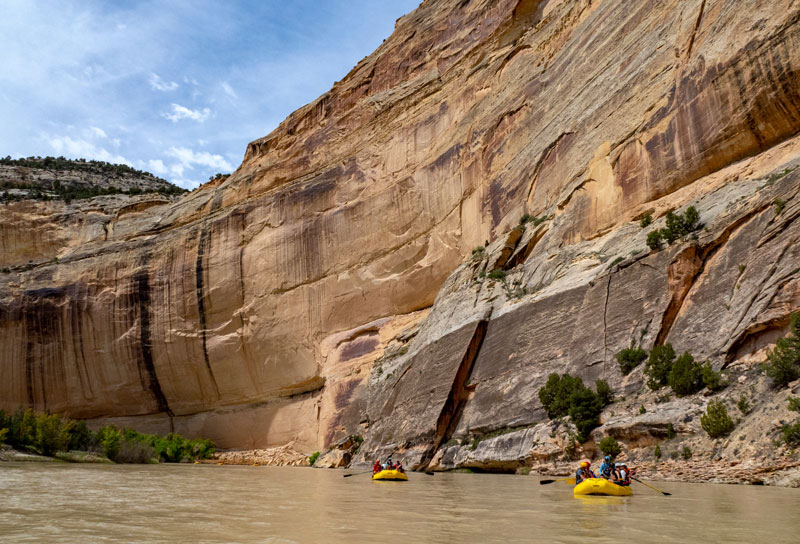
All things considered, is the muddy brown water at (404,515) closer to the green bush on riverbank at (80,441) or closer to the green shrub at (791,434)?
the green shrub at (791,434)

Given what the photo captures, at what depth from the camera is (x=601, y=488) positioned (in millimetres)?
11914

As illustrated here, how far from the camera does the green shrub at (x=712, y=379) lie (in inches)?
539

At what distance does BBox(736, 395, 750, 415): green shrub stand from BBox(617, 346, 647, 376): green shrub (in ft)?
11.6

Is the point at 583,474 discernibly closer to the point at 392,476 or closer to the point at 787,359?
the point at 787,359

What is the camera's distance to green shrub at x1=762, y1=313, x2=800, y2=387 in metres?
12.2

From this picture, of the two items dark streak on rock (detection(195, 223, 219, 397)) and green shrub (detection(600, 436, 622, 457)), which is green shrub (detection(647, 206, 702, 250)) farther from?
dark streak on rock (detection(195, 223, 219, 397))

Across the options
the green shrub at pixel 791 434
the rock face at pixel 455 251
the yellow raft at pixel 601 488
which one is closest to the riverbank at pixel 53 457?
the rock face at pixel 455 251

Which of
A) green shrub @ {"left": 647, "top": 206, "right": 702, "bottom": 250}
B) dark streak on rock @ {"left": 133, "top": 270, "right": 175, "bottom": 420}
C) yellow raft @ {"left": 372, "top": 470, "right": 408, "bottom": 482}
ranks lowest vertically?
yellow raft @ {"left": 372, "top": 470, "right": 408, "bottom": 482}

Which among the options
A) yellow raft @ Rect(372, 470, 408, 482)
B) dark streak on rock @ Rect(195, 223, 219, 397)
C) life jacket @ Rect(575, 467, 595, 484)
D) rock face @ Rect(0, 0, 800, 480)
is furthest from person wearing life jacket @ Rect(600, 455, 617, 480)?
dark streak on rock @ Rect(195, 223, 219, 397)

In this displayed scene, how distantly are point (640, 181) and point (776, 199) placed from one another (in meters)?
5.87

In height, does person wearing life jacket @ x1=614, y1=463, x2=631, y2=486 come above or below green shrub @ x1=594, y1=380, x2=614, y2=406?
below

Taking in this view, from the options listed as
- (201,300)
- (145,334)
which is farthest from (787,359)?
(145,334)

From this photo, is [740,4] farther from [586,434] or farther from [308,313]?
[308,313]

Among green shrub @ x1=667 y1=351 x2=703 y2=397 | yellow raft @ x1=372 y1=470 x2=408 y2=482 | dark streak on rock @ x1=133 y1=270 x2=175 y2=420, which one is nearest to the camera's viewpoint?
green shrub @ x1=667 y1=351 x2=703 y2=397
